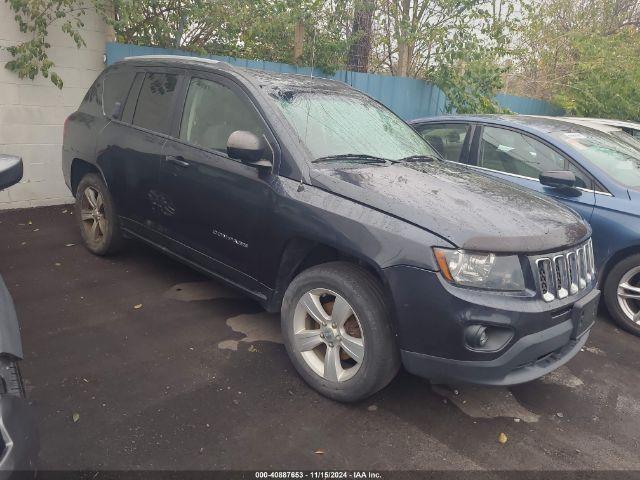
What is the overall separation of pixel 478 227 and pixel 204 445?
1744mm

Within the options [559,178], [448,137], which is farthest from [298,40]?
[559,178]

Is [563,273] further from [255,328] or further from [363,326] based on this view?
[255,328]

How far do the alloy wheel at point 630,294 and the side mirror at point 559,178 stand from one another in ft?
2.84

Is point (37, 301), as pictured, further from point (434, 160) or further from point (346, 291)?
point (434, 160)

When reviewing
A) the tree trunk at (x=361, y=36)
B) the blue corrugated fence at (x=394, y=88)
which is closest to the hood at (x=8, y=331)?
the blue corrugated fence at (x=394, y=88)

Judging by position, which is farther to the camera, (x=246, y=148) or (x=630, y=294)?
(x=630, y=294)

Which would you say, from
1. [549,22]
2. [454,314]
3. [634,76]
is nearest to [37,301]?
[454,314]

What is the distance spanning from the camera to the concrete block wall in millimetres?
5918

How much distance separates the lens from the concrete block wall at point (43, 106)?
19.4 feet

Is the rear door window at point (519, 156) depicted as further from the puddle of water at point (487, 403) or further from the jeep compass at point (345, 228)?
the puddle of water at point (487, 403)

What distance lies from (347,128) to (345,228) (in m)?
1.11

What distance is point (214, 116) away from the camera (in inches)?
148

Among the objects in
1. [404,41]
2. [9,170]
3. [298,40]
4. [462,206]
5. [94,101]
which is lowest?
[462,206]

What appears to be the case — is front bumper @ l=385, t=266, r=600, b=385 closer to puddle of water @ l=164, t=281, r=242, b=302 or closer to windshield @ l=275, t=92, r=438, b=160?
windshield @ l=275, t=92, r=438, b=160
